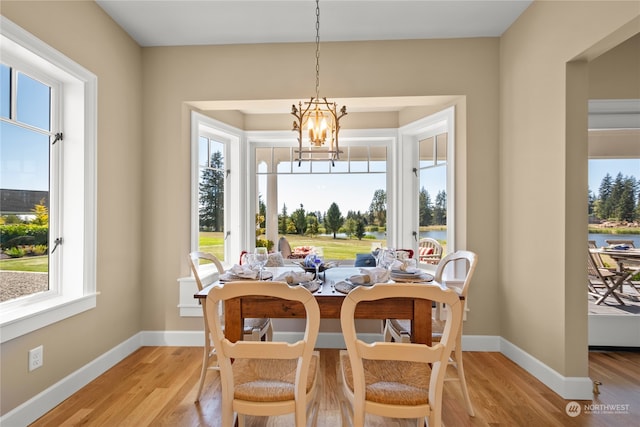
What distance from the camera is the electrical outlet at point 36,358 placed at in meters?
1.94

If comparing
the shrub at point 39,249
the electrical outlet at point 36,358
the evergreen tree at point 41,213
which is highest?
the evergreen tree at point 41,213

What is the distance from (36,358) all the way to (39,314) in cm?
28

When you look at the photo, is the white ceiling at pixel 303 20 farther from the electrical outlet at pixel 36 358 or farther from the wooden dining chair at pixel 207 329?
the electrical outlet at pixel 36 358

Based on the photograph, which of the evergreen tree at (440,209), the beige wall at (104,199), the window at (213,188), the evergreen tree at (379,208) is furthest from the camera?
the evergreen tree at (379,208)

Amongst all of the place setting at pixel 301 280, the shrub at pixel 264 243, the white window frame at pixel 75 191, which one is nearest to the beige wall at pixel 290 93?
the white window frame at pixel 75 191

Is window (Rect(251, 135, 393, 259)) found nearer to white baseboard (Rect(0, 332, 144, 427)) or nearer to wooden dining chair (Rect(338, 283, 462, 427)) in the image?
white baseboard (Rect(0, 332, 144, 427))

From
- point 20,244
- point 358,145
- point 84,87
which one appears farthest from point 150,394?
point 358,145

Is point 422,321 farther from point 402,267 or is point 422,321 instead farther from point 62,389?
point 62,389

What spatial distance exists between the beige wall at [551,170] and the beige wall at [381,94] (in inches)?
A: 0.4

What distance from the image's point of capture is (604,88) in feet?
9.43

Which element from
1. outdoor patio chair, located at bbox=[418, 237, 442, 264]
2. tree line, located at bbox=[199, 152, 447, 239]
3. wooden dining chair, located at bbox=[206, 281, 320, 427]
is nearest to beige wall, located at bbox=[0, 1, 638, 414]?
outdoor patio chair, located at bbox=[418, 237, 442, 264]

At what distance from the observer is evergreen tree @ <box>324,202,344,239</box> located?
13.4ft

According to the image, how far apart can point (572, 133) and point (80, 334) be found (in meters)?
3.82

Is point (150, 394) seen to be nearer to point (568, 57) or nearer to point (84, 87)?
point (84, 87)
